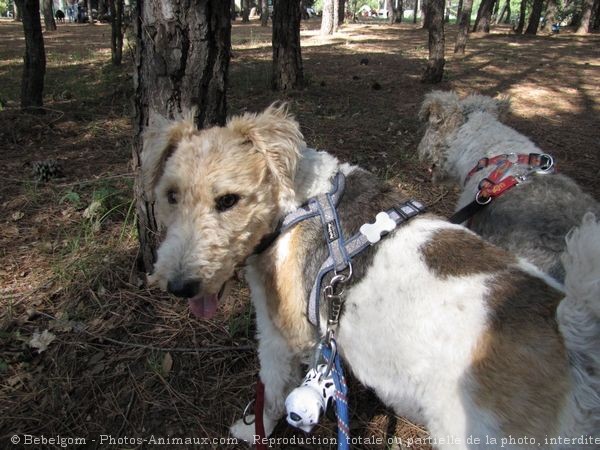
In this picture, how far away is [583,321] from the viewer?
4.93ft

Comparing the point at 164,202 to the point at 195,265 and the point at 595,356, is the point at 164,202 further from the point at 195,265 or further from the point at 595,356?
the point at 595,356

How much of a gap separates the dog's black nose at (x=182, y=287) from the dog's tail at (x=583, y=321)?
147 cm

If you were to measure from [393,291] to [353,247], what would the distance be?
27 cm

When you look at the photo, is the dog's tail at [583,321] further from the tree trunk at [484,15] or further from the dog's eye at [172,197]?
the tree trunk at [484,15]

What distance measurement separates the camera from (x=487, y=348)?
1.62m

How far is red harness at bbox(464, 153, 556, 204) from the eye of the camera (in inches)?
122

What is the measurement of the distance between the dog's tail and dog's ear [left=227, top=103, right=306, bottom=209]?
1228 millimetres

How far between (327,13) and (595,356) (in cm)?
2835

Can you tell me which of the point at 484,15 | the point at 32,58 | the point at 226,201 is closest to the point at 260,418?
the point at 226,201

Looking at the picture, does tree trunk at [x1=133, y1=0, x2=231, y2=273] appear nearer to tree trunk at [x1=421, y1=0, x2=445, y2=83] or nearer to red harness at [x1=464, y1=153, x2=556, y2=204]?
red harness at [x1=464, y1=153, x2=556, y2=204]

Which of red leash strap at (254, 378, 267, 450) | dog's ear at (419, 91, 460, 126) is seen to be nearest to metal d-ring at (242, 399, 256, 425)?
red leash strap at (254, 378, 267, 450)

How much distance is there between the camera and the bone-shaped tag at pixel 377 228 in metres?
1.91

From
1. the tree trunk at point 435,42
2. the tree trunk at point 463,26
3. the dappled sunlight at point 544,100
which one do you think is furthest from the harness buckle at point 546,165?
the tree trunk at point 463,26

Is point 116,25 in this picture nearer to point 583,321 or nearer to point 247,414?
point 247,414
